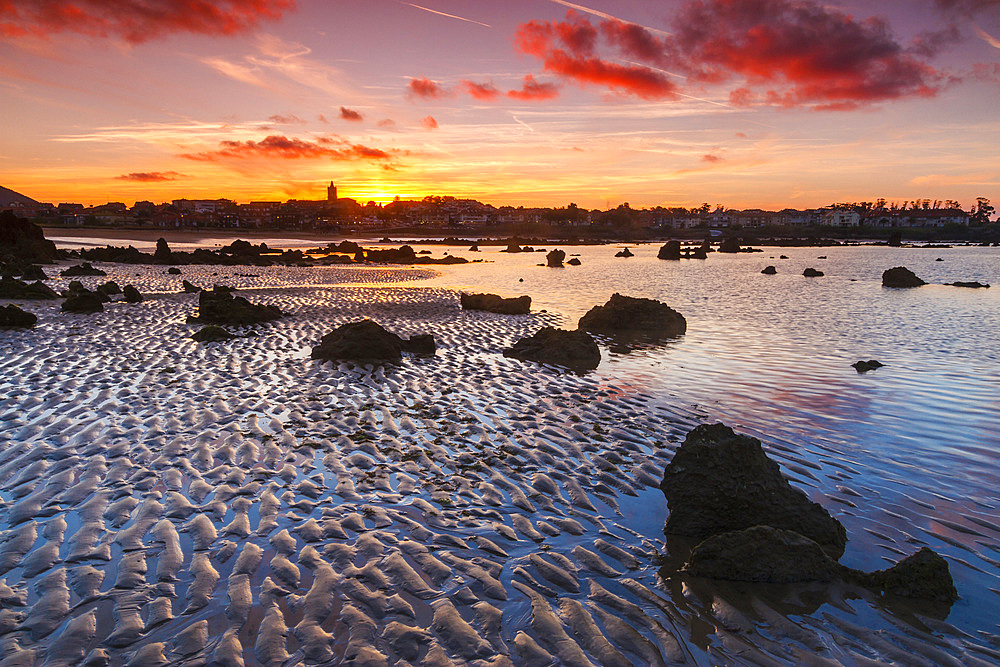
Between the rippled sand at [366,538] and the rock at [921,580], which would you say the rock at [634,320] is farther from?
the rock at [921,580]

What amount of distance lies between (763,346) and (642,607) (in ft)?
47.8

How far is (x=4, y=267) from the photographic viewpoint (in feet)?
98.1

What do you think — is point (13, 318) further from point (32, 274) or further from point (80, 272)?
point (80, 272)

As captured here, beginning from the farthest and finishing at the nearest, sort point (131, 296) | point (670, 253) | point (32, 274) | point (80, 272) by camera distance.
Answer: point (670, 253), point (80, 272), point (32, 274), point (131, 296)

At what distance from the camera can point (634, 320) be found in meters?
19.3

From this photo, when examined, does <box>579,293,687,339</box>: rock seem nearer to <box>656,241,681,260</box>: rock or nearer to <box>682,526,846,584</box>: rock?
<box>682,526,846,584</box>: rock

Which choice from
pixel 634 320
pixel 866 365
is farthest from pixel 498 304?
pixel 866 365

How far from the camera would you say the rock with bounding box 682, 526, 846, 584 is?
5.14 metres

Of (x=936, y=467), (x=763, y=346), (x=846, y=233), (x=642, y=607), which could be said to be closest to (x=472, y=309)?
(x=763, y=346)

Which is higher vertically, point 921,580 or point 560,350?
point 560,350

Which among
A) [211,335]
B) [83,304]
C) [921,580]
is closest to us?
[921,580]

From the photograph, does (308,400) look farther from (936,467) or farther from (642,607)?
(936,467)

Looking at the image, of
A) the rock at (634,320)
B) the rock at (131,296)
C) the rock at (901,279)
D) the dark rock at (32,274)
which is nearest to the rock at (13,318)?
the rock at (131,296)

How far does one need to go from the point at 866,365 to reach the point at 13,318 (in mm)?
23933
